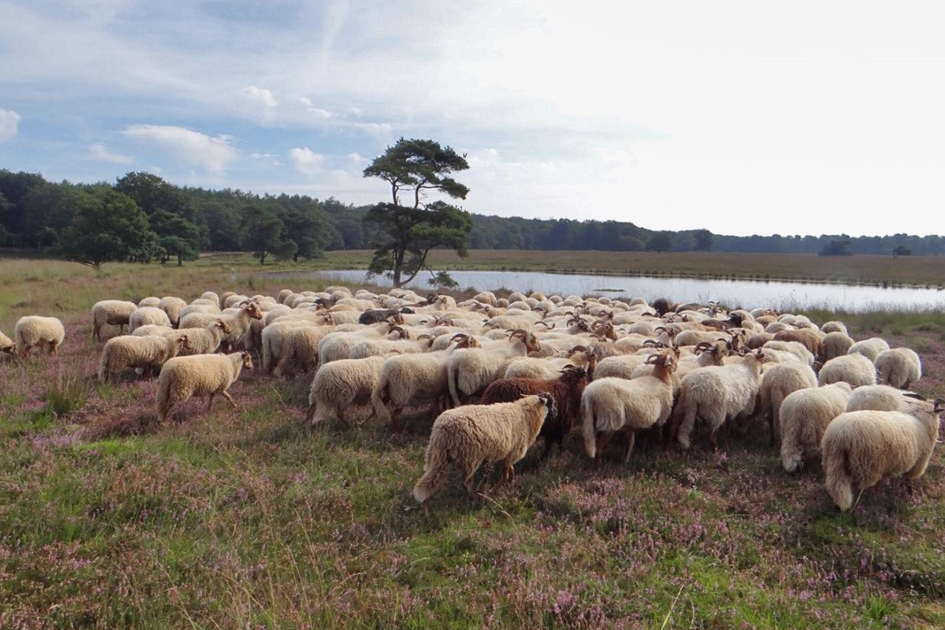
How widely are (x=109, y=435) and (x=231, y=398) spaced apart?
1.88 meters

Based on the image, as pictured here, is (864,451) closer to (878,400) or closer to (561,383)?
(878,400)

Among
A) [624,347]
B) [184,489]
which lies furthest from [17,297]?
[624,347]

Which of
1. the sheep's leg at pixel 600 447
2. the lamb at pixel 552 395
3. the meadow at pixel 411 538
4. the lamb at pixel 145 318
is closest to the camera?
the meadow at pixel 411 538

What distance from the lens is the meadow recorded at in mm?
3512

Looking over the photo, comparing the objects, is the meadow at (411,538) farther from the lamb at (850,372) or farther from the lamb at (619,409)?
the lamb at (850,372)

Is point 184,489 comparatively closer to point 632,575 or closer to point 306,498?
point 306,498

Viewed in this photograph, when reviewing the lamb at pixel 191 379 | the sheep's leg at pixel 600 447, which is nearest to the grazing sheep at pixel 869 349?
the sheep's leg at pixel 600 447

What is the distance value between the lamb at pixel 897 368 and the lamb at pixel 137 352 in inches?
509

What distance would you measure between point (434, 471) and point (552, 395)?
2031 millimetres

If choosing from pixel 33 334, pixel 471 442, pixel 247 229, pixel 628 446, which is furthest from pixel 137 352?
pixel 247 229

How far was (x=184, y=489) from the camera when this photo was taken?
4934mm

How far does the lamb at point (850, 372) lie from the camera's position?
8031 mm

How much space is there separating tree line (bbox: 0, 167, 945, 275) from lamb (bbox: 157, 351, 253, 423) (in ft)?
70.9

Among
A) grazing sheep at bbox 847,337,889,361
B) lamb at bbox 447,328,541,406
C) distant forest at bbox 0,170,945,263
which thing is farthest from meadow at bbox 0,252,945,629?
A: distant forest at bbox 0,170,945,263
